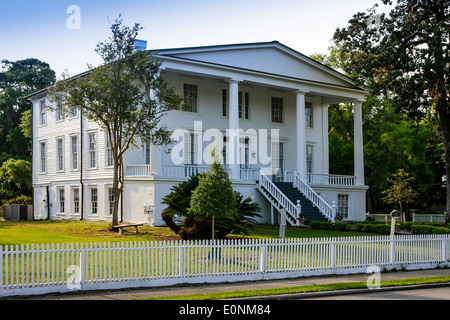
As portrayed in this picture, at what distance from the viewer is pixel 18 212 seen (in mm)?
36594

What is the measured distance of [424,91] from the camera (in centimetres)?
3394

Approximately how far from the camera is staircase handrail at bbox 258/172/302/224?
29.5m

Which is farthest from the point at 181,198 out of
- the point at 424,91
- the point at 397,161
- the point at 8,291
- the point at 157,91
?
the point at 397,161

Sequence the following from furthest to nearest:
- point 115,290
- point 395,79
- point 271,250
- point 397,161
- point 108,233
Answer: point 397,161 → point 395,79 → point 108,233 → point 271,250 → point 115,290

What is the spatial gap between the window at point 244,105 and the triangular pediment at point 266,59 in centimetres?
241

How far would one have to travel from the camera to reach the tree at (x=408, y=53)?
3112 cm

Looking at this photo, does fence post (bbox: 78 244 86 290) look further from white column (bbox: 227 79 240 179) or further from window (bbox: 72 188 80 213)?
window (bbox: 72 188 80 213)

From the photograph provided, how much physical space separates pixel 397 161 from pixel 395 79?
15.3 metres

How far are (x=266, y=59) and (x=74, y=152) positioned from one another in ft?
44.5

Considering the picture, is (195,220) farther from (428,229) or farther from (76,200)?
(76,200)

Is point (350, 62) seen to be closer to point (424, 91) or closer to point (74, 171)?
point (424, 91)

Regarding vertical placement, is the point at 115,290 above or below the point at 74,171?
below

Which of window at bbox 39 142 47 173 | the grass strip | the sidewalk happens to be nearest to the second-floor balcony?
the sidewalk

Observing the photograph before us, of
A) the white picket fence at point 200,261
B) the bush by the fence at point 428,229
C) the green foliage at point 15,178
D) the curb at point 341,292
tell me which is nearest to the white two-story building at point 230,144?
the bush by the fence at point 428,229
